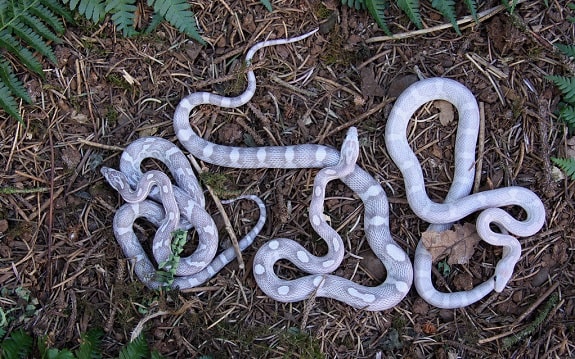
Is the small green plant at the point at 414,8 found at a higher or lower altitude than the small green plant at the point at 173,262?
higher

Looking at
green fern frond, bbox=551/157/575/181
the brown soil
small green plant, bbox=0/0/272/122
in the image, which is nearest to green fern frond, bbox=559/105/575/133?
the brown soil

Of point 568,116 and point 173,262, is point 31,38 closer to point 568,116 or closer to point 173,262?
point 173,262

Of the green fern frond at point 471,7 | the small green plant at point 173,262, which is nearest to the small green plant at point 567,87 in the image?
the green fern frond at point 471,7

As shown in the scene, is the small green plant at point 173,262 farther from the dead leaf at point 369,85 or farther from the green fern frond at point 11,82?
the dead leaf at point 369,85

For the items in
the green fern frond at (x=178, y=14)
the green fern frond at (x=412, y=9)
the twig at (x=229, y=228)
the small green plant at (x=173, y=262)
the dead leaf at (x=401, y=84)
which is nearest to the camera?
the small green plant at (x=173, y=262)

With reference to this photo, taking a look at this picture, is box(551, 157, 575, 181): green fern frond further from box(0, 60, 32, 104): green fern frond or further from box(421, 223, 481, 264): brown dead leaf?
box(0, 60, 32, 104): green fern frond

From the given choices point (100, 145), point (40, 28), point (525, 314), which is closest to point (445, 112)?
point (525, 314)

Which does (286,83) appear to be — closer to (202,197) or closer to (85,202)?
(202,197)
